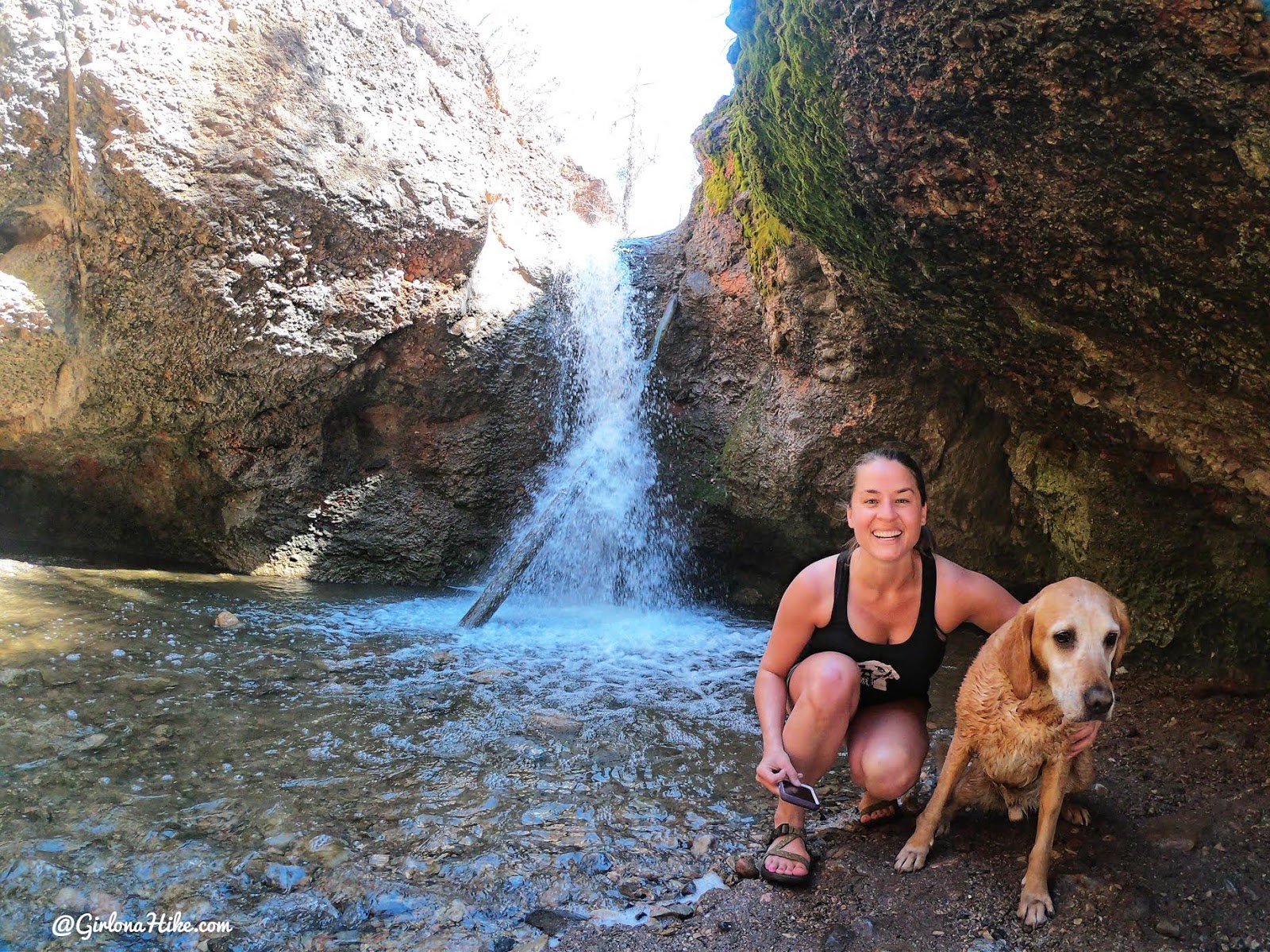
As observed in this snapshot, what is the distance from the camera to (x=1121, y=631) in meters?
2.04

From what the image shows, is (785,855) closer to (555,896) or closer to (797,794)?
(797,794)

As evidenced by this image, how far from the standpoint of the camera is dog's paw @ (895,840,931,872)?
235 cm

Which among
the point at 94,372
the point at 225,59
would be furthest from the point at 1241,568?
the point at 94,372

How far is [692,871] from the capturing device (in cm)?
258

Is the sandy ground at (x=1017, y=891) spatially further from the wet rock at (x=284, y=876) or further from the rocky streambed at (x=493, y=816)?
the wet rock at (x=284, y=876)

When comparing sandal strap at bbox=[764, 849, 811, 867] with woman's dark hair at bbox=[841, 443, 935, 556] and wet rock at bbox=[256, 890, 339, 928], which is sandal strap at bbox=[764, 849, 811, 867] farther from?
wet rock at bbox=[256, 890, 339, 928]

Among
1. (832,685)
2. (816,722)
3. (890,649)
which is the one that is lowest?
(816,722)

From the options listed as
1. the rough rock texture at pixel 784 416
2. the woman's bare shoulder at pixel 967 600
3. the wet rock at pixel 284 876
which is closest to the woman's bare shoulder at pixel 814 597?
the woman's bare shoulder at pixel 967 600

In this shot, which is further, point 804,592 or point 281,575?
point 281,575

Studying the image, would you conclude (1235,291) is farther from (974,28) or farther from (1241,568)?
(1241,568)

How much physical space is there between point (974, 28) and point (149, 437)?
6.80 meters

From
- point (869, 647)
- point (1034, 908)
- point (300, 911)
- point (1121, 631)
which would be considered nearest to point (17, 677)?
point (300, 911)

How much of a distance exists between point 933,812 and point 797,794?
17.3 inches

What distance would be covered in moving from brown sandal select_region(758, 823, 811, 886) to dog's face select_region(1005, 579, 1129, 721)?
32.7 inches
